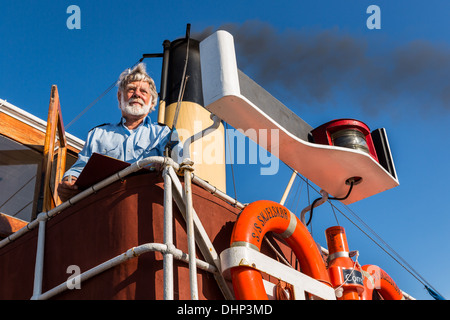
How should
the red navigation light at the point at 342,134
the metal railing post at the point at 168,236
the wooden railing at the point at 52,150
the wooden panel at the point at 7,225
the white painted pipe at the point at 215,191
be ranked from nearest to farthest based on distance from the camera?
the metal railing post at the point at 168,236 → the white painted pipe at the point at 215,191 → the wooden railing at the point at 52,150 → the red navigation light at the point at 342,134 → the wooden panel at the point at 7,225

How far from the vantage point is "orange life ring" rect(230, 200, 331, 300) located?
4102 millimetres

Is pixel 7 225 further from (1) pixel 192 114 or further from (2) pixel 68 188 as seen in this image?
(1) pixel 192 114

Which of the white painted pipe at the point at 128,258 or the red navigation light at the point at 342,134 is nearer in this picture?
the white painted pipe at the point at 128,258

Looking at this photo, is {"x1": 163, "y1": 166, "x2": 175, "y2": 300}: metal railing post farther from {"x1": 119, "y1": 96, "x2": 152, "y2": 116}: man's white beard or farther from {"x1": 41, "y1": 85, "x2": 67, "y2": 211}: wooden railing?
{"x1": 41, "y1": 85, "x2": 67, "y2": 211}: wooden railing

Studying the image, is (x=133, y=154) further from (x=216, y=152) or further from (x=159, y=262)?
(x=216, y=152)

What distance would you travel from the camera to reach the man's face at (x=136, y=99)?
5.25m

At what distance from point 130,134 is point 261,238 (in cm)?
150

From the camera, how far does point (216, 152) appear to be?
24.4 ft

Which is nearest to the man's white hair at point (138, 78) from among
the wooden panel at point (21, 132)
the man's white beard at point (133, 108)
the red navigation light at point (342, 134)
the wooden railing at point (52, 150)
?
the man's white beard at point (133, 108)

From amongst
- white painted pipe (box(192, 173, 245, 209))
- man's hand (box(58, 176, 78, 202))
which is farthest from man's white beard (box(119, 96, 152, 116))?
white painted pipe (box(192, 173, 245, 209))

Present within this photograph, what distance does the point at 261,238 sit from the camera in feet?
14.8

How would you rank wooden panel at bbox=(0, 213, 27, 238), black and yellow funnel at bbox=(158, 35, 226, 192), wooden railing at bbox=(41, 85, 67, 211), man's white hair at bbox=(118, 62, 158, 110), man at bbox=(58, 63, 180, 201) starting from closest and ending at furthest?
man at bbox=(58, 63, 180, 201), man's white hair at bbox=(118, 62, 158, 110), wooden railing at bbox=(41, 85, 67, 211), wooden panel at bbox=(0, 213, 27, 238), black and yellow funnel at bbox=(158, 35, 226, 192)

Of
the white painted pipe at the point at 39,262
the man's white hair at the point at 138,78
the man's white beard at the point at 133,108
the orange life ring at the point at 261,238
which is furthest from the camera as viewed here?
the man's white hair at the point at 138,78

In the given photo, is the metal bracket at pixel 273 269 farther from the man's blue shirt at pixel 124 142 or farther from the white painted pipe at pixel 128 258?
the man's blue shirt at pixel 124 142
